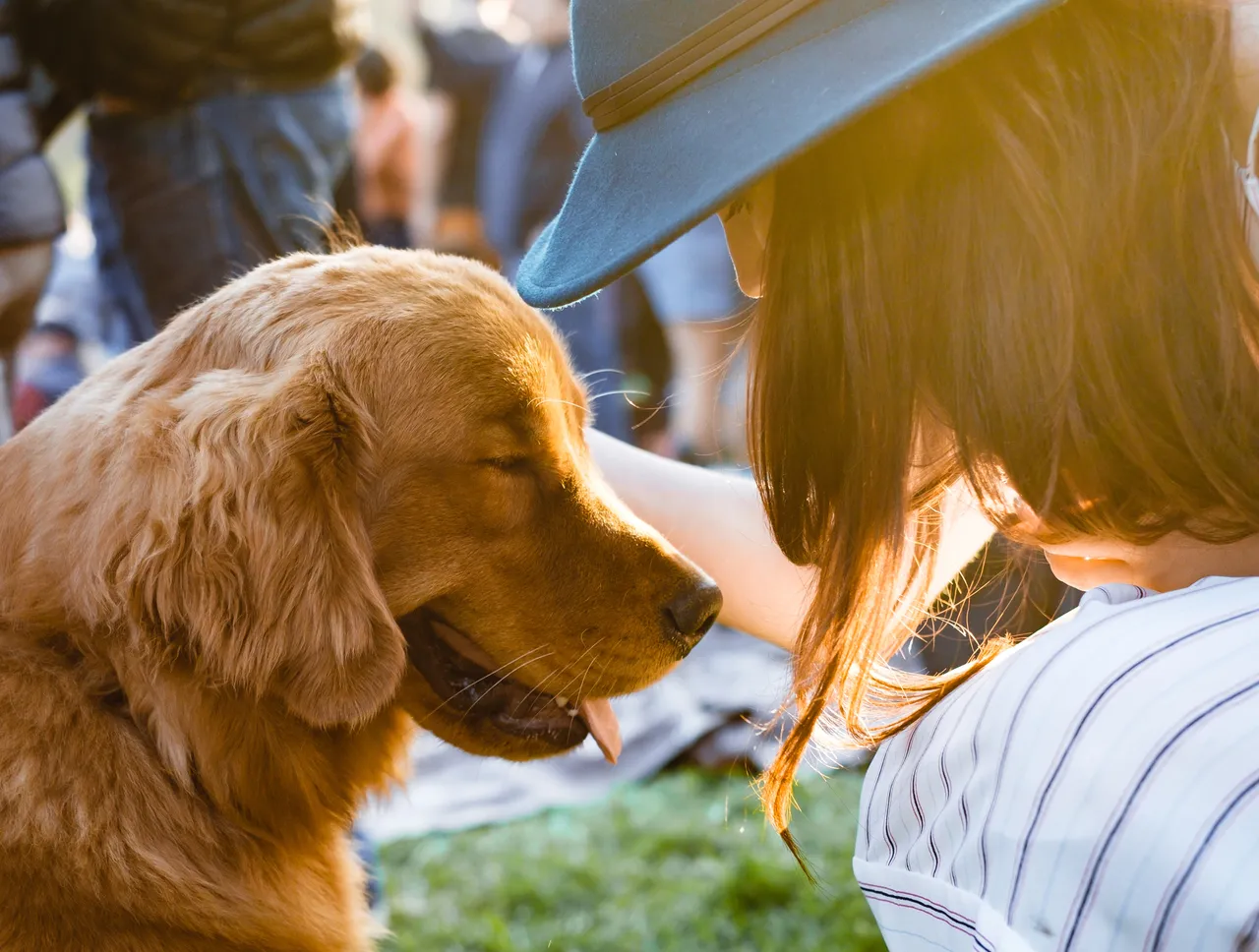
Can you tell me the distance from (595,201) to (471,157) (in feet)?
26.1

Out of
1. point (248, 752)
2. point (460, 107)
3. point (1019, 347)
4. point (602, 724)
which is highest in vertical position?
point (1019, 347)

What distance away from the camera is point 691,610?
2.03 metres

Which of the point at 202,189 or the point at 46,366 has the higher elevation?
the point at 202,189

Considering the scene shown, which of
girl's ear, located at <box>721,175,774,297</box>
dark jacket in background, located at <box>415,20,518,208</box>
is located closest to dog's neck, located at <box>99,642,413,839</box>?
girl's ear, located at <box>721,175,774,297</box>

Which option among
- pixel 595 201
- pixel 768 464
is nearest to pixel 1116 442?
pixel 768 464

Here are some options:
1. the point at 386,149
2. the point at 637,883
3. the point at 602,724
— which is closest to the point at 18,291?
the point at 602,724

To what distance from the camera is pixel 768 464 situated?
144 cm

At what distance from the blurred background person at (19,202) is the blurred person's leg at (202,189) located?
9.2 inches

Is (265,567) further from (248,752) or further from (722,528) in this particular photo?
(722,528)

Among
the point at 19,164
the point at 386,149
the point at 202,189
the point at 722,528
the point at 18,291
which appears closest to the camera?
the point at 722,528

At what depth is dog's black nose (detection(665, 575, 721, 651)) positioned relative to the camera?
2.03m

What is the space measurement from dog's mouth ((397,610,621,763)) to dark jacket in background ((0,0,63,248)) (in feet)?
5.88

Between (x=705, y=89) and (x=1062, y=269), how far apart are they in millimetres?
412

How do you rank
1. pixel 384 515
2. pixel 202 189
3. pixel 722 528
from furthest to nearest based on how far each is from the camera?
pixel 202 189 → pixel 722 528 → pixel 384 515
